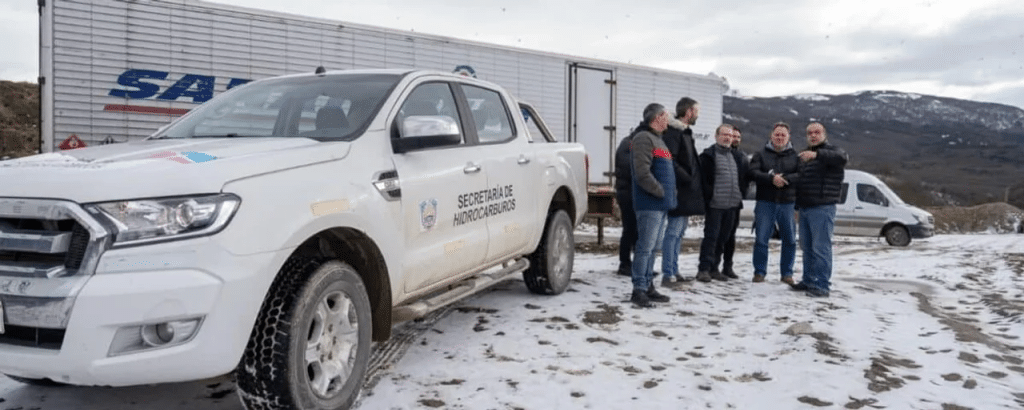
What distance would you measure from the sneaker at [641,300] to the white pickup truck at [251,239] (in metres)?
1.86

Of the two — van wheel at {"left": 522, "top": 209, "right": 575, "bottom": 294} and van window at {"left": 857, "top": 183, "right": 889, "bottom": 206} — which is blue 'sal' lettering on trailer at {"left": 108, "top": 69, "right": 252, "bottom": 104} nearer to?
van wheel at {"left": 522, "top": 209, "right": 575, "bottom": 294}

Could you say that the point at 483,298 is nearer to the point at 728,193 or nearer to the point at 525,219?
the point at 525,219

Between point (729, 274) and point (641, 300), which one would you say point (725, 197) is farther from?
point (641, 300)

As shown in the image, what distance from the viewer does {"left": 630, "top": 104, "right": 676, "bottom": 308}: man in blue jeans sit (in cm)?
543

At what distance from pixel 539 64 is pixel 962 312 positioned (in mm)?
7883

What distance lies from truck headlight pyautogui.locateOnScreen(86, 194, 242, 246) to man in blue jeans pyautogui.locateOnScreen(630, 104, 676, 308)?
11.6ft

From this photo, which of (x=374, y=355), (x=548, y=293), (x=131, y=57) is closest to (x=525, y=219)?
(x=548, y=293)

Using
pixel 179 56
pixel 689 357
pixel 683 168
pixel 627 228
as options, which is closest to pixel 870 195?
pixel 627 228

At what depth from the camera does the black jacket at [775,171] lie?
22.2ft

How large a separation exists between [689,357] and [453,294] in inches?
57.4

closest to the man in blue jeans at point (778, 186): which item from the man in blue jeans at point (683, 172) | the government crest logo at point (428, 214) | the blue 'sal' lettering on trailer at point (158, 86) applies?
the man in blue jeans at point (683, 172)

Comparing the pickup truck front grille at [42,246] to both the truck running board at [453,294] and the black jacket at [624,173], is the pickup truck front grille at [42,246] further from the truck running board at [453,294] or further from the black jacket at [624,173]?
the black jacket at [624,173]

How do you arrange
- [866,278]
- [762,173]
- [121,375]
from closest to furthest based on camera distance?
1. [121,375]
2. [762,173]
3. [866,278]

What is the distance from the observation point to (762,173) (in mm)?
6836
